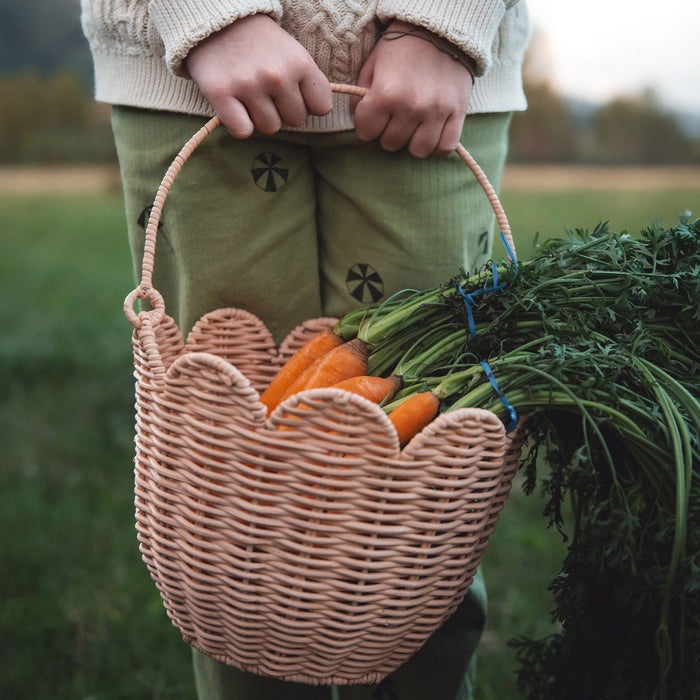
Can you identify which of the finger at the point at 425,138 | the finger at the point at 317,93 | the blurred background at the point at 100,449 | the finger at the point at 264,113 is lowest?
the blurred background at the point at 100,449

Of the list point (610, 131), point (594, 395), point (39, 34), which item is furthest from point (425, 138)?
point (39, 34)

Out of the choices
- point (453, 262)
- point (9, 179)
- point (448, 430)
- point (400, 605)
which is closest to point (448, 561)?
point (400, 605)

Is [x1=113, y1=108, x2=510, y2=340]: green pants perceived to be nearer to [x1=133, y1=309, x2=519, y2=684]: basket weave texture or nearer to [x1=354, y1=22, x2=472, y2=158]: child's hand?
[x1=354, y1=22, x2=472, y2=158]: child's hand

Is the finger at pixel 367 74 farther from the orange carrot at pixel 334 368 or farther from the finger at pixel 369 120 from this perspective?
the orange carrot at pixel 334 368

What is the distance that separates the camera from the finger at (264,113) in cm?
111

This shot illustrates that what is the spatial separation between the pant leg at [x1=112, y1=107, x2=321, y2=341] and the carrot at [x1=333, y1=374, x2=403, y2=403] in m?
0.35

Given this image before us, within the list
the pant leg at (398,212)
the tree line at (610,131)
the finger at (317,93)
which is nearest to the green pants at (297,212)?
the pant leg at (398,212)

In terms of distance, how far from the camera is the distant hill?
8.74 metres

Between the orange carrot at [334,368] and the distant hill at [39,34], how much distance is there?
8471 millimetres

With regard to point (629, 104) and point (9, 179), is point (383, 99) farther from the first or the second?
point (9, 179)

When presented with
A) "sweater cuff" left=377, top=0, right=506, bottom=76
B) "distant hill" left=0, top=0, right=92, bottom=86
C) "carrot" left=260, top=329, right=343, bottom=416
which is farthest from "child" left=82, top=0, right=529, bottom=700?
"distant hill" left=0, top=0, right=92, bottom=86

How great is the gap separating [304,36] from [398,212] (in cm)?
32

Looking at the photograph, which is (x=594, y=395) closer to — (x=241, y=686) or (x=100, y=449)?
(x=241, y=686)

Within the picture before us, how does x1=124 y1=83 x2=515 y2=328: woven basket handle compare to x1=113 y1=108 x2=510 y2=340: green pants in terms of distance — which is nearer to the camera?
x1=124 y1=83 x2=515 y2=328: woven basket handle
